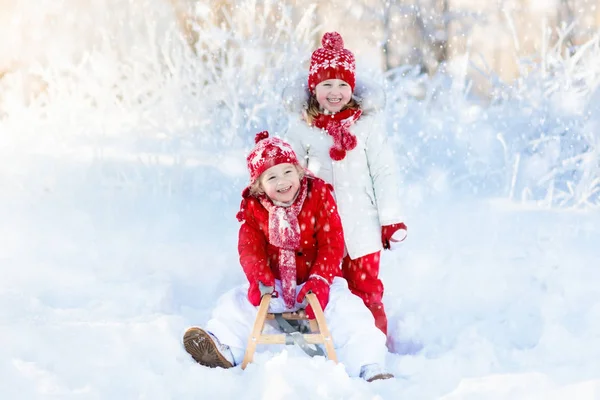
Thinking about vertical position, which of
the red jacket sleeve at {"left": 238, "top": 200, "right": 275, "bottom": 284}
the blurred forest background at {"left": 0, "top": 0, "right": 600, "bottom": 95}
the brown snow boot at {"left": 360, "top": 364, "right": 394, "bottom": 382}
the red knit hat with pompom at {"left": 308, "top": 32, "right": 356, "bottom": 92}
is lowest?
the brown snow boot at {"left": 360, "top": 364, "right": 394, "bottom": 382}

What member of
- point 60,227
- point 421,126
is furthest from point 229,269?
point 421,126

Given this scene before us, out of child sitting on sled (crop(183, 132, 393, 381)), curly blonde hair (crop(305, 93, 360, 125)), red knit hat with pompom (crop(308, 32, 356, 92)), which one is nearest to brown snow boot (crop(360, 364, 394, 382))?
child sitting on sled (crop(183, 132, 393, 381))

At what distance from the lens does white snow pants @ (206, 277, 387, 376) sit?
3.14 metres

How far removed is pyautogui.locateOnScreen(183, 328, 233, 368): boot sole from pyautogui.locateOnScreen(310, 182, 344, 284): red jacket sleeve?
67cm

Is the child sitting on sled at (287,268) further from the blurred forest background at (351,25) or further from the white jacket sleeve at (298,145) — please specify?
the blurred forest background at (351,25)

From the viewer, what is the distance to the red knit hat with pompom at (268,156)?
11.0 ft

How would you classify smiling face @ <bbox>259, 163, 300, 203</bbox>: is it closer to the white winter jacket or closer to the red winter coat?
the red winter coat

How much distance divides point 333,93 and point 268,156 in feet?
2.13

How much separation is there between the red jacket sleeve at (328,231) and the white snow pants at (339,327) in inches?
7.1

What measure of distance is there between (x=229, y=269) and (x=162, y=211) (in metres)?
1.57

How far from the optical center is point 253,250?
11.3ft

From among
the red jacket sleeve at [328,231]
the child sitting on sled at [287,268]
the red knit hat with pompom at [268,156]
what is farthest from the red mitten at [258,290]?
the red knit hat with pompom at [268,156]

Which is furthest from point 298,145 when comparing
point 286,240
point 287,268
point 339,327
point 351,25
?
point 351,25

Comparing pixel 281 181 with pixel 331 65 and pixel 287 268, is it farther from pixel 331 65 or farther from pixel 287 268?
pixel 331 65
